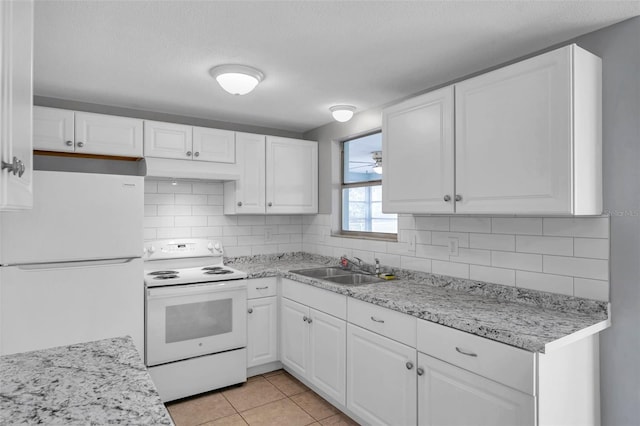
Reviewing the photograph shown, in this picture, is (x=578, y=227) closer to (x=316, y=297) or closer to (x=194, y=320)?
(x=316, y=297)

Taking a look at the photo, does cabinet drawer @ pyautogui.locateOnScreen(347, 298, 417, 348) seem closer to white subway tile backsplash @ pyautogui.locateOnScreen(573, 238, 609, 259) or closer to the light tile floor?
the light tile floor

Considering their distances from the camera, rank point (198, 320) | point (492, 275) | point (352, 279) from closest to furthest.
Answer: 1. point (492, 275)
2. point (198, 320)
3. point (352, 279)

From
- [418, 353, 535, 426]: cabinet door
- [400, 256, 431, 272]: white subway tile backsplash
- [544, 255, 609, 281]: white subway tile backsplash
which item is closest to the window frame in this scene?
[400, 256, 431, 272]: white subway tile backsplash

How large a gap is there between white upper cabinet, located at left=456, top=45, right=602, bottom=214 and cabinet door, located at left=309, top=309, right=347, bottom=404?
1.19 metres

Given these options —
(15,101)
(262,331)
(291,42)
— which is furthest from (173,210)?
(15,101)

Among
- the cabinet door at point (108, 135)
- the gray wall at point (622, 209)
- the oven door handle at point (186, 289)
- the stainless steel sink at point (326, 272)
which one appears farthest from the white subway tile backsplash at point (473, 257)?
the cabinet door at point (108, 135)

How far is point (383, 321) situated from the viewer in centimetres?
223

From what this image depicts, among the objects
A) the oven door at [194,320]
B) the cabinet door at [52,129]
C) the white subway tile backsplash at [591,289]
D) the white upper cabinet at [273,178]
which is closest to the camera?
the white subway tile backsplash at [591,289]

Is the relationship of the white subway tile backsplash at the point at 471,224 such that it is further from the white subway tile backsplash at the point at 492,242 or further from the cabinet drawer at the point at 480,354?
the cabinet drawer at the point at 480,354

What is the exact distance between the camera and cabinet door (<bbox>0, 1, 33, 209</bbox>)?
26.5 inches

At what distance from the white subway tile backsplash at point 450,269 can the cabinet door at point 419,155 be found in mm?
480

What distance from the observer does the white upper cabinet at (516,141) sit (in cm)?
171

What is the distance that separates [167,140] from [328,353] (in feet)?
6.72

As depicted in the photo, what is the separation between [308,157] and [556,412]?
288 cm
